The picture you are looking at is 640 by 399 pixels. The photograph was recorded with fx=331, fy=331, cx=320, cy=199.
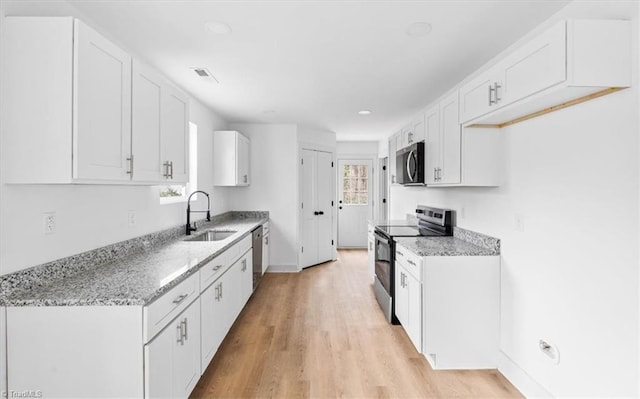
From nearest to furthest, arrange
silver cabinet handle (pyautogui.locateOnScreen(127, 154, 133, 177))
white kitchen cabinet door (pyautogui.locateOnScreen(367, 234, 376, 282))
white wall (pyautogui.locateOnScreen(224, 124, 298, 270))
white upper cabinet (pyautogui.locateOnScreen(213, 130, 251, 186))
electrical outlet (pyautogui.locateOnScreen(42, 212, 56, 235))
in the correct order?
electrical outlet (pyautogui.locateOnScreen(42, 212, 56, 235)) < silver cabinet handle (pyautogui.locateOnScreen(127, 154, 133, 177)) < white kitchen cabinet door (pyautogui.locateOnScreen(367, 234, 376, 282)) < white upper cabinet (pyautogui.locateOnScreen(213, 130, 251, 186)) < white wall (pyautogui.locateOnScreen(224, 124, 298, 270))

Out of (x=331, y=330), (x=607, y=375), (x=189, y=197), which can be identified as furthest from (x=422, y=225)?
(x=189, y=197)

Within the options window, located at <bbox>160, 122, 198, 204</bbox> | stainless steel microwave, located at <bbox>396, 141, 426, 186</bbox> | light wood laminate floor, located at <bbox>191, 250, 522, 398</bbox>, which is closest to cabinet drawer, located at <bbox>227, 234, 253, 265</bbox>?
light wood laminate floor, located at <bbox>191, 250, 522, 398</bbox>

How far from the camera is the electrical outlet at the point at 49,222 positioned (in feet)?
5.75

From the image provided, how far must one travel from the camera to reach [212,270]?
97.7 inches

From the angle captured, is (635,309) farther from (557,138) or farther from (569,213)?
(557,138)

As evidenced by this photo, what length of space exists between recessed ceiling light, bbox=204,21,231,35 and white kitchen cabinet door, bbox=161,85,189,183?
519 millimetres

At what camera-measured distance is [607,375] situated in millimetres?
1634

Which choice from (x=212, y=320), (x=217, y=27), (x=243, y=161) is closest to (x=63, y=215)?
(x=212, y=320)

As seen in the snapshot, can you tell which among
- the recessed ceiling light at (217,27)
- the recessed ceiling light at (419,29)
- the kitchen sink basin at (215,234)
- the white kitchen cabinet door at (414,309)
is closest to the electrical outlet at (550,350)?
the white kitchen cabinet door at (414,309)

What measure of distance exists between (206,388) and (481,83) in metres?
2.80

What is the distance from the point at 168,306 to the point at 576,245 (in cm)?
221

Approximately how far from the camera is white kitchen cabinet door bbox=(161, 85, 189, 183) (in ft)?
7.72

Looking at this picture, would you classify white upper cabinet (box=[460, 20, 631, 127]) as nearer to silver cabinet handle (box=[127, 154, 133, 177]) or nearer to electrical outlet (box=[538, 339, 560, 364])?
electrical outlet (box=[538, 339, 560, 364])

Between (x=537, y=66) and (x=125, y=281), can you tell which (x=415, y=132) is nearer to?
(x=537, y=66)
